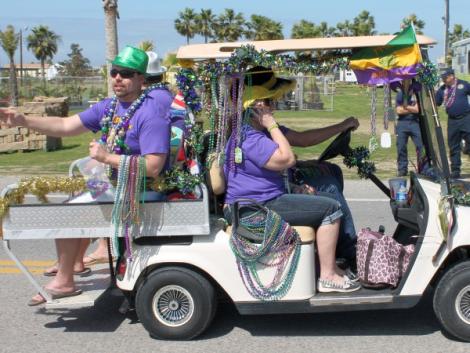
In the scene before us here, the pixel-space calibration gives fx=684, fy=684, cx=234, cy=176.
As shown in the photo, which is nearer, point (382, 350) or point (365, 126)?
point (382, 350)

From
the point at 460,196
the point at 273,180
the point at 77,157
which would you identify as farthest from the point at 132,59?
the point at 77,157

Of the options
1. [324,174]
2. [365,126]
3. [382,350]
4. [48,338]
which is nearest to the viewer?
[382,350]

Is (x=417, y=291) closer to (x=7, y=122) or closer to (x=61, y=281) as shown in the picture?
(x=61, y=281)

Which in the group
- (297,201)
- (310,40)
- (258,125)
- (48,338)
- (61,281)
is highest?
(310,40)

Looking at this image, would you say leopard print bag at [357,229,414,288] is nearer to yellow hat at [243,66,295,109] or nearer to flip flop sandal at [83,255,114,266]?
yellow hat at [243,66,295,109]

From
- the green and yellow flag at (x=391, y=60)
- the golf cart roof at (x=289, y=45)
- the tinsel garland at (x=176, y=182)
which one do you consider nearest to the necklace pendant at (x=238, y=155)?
the tinsel garland at (x=176, y=182)

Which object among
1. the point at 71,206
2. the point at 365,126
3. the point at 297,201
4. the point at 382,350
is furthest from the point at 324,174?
the point at 365,126

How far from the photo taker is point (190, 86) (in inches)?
161

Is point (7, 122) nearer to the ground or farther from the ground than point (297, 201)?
farther from the ground

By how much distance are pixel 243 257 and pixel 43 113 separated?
13.4 m

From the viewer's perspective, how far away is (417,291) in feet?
12.9

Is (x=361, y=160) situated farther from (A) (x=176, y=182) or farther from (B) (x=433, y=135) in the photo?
(A) (x=176, y=182)

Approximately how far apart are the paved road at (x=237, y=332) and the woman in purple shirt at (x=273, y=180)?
1.12ft

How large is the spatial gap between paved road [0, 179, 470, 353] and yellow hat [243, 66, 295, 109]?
1.40 m
